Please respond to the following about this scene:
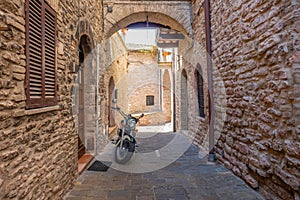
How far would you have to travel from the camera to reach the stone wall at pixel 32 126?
1573 millimetres

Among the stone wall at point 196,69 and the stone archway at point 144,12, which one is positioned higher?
the stone archway at point 144,12

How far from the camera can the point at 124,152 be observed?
4121mm

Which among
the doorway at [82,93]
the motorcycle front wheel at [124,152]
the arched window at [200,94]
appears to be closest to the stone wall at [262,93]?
the motorcycle front wheel at [124,152]

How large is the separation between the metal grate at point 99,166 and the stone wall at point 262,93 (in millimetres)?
2031

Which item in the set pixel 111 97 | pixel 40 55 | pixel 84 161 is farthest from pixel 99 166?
pixel 111 97

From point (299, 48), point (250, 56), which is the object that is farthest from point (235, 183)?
point (299, 48)

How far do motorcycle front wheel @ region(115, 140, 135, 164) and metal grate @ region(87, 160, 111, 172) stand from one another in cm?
21

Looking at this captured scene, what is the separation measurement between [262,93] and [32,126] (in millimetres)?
2435

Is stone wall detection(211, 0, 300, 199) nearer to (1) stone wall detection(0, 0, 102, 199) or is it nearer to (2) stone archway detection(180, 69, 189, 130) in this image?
(1) stone wall detection(0, 0, 102, 199)

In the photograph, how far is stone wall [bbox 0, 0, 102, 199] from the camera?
5.16ft

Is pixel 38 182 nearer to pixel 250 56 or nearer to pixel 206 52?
pixel 250 56

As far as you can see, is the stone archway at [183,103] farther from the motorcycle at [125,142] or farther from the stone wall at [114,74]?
the motorcycle at [125,142]

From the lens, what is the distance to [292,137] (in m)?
2.10

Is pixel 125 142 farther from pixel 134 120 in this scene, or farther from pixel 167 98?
pixel 167 98
